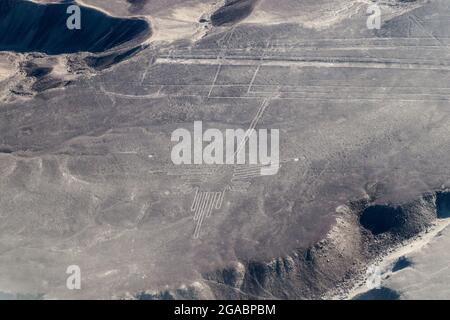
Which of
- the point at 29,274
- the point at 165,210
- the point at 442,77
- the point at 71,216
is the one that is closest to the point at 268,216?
the point at 165,210

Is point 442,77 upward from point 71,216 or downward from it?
upward

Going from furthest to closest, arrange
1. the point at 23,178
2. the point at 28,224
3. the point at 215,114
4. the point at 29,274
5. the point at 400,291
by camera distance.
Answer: the point at 215,114 < the point at 23,178 < the point at 28,224 < the point at 29,274 < the point at 400,291

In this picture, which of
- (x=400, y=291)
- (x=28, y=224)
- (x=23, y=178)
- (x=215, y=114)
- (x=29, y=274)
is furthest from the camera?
(x=215, y=114)

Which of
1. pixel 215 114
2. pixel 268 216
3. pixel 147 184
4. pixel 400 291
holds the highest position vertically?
pixel 215 114

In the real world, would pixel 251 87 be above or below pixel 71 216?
above

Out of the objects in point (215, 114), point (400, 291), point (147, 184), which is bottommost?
point (400, 291)

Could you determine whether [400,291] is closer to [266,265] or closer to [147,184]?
Answer: [266,265]

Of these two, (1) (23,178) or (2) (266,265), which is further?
(1) (23,178)

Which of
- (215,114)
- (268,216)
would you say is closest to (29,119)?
(215,114)

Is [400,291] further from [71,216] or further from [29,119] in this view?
[29,119]
